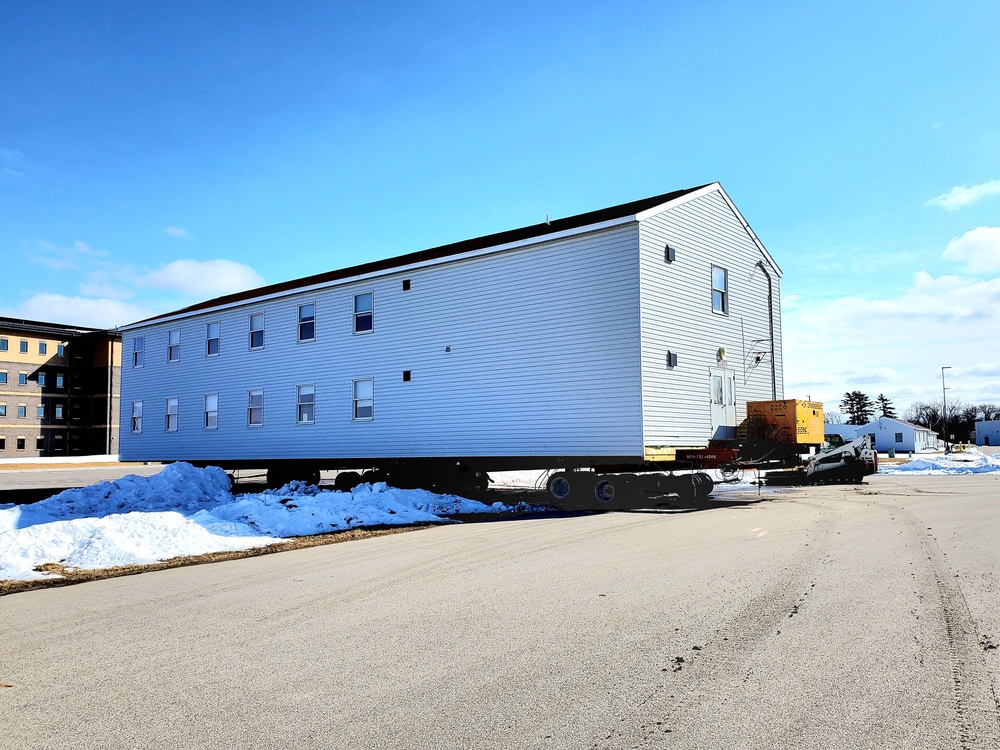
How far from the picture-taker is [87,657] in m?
5.97

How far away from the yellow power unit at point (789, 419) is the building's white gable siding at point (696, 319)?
76 cm

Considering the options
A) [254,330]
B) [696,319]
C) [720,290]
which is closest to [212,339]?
[254,330]

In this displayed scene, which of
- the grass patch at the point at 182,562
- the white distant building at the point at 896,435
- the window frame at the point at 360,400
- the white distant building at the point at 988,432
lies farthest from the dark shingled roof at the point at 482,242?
the white distant building at the point at 988,432

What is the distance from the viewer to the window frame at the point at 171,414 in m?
29.8

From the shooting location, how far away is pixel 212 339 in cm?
2892

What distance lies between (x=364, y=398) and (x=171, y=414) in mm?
10683

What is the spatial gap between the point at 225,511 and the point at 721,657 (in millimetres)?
12061

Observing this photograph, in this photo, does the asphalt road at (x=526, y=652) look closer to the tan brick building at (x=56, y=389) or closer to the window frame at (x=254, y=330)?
the window frame at (x=254, y=330)

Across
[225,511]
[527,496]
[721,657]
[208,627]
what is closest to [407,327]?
[527,496]

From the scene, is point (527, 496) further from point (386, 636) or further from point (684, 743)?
point (684, 743)

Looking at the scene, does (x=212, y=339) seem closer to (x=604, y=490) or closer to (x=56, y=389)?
(x=604, y=490)

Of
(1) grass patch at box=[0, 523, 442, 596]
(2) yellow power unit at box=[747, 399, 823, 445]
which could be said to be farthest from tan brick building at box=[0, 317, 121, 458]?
(1) grass patch at box=[0, 523, 442, 596]

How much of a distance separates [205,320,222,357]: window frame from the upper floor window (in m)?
5.00

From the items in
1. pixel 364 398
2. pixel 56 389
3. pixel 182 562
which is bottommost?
pixel 182 562
